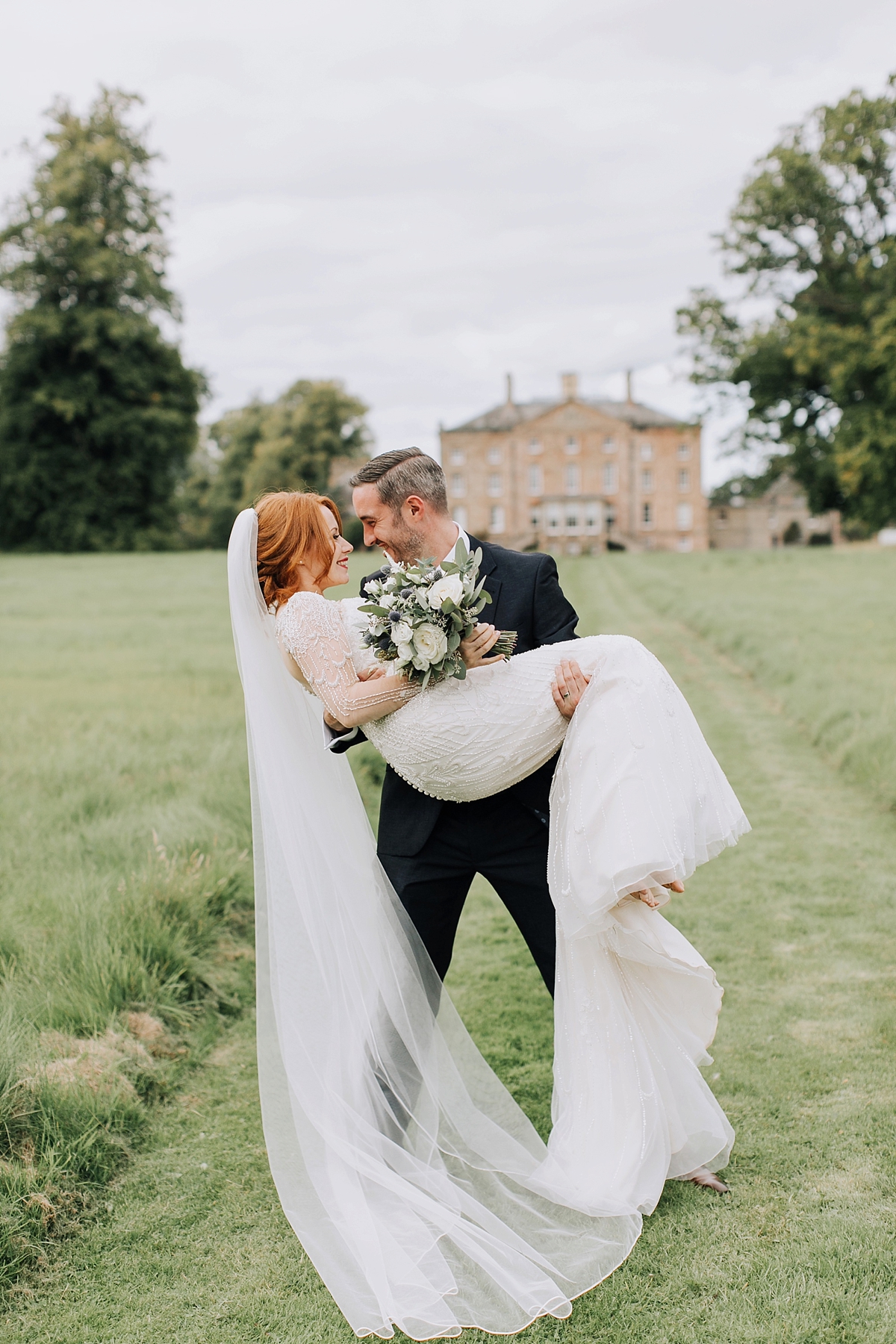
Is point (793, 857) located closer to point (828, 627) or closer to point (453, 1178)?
point (453, 1178)

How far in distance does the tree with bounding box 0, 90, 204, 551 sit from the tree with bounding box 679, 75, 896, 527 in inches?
1083

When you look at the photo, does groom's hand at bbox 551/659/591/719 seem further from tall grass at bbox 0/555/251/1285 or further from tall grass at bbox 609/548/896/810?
tall grass at bbox 609/548/896/810

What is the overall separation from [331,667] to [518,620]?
2.14 feet

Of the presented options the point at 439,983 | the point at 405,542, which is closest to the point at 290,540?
the point at 405,542

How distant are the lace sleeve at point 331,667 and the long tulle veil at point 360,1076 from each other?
0.88 ft

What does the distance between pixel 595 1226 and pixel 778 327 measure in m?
38.7

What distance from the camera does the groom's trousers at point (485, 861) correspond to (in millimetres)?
3420

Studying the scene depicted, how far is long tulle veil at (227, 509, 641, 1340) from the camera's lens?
10.1 feet

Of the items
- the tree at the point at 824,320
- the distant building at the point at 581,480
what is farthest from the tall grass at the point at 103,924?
the distant building at the point at 581,480

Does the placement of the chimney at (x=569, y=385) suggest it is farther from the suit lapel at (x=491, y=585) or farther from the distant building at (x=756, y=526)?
the suit lapel at (x=491, y=585)

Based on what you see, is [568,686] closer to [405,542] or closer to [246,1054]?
[405,542]

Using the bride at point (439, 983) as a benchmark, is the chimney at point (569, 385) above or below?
above

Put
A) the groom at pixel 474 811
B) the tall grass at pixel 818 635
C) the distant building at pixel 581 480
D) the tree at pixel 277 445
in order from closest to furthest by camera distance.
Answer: the groom at pixel 474 811 → the tall grass at pixel 818 635 → the tree at pixel 277 445 → the distant building at pixel 581 480

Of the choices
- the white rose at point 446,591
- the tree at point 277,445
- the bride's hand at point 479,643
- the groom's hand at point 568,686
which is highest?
the tree at point 277,445
